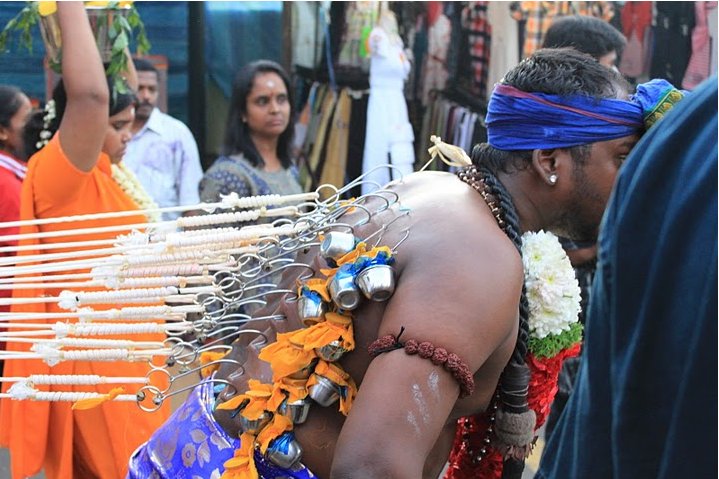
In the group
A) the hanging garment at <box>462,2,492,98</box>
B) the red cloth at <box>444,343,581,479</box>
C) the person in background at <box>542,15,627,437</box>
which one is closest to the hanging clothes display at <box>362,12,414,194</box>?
the hanging garment at <box>462,2,492,98</box>

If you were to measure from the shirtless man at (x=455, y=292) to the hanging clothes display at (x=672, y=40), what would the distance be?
3958 mm

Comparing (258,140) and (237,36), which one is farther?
(237,36)

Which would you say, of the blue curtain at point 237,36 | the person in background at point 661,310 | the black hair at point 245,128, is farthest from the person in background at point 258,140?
the person in background at point 661,310

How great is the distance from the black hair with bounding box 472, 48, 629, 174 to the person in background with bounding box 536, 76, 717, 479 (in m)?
1.15

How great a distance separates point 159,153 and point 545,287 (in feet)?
13.3

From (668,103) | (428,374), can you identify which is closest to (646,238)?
(428,374)

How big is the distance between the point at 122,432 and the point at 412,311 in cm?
178

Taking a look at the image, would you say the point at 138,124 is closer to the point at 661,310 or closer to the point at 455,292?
the point at 455,292

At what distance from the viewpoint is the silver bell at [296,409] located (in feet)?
7.58

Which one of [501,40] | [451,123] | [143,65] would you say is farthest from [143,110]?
[501,40]

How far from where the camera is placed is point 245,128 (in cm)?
536

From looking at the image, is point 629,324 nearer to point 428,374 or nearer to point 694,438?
point 694,438

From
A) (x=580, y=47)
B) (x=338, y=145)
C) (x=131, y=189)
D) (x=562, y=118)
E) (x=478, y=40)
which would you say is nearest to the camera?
(x=562, y=118)

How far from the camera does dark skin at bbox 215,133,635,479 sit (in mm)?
2062
